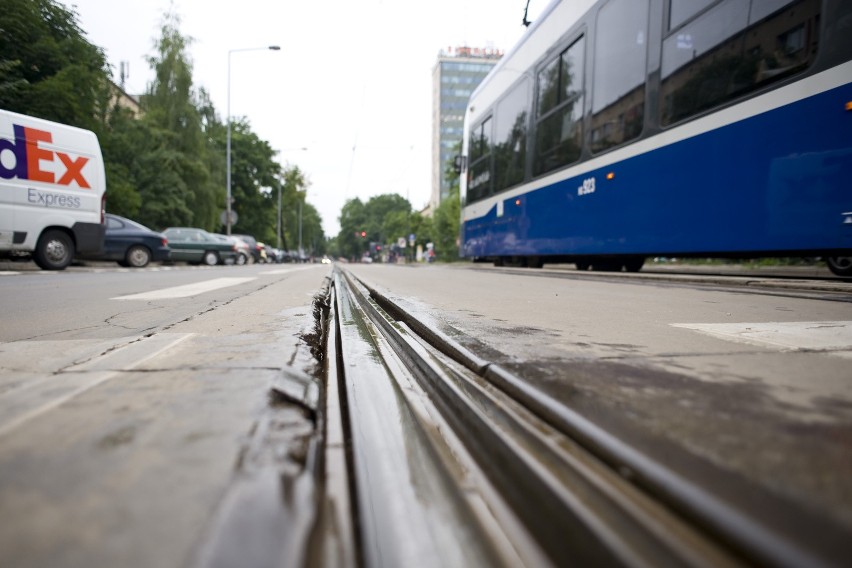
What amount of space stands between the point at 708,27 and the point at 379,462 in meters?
5.98

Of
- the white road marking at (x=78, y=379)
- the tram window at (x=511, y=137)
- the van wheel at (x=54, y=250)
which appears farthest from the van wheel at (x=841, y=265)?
the van wheel at (x=54, y=250)

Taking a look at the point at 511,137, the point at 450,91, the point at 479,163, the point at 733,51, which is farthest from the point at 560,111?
the point at 450,91

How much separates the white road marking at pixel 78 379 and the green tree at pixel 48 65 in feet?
53.5

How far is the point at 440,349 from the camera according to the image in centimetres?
190

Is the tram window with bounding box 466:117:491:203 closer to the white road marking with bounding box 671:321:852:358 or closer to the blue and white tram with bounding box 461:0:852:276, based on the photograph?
the blue and white tram with bounding box 461:0:852:276

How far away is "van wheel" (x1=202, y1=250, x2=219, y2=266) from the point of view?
62.5ft

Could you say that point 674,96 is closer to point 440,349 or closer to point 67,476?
point 440,349

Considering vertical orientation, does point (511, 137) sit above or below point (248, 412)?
above

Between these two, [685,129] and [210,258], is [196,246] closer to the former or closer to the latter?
[210,258]

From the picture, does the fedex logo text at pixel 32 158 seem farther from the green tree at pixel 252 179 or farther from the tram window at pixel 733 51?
the green tree at pixel 252 179

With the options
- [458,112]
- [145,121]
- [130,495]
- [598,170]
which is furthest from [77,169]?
[458,112]

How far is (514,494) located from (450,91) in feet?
336

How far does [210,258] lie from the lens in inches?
754

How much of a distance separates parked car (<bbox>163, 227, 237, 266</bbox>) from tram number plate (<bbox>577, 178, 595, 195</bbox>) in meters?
15.2
